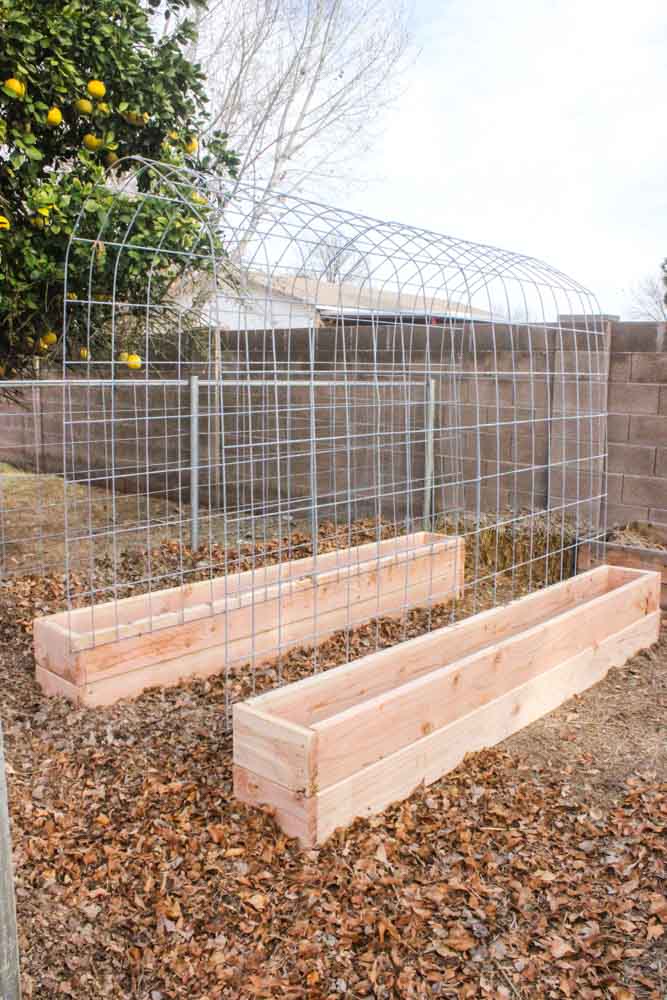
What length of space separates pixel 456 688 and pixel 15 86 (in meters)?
3.00

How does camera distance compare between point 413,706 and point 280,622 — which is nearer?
point 413,706

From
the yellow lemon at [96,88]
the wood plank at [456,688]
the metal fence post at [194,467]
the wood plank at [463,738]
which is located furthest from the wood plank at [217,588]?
the yellow lemon at [96,88]

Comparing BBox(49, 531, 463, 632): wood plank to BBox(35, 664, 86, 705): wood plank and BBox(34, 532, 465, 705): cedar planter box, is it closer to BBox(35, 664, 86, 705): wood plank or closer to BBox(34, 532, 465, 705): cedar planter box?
BBox(34, 532, 465, 705): cedar planter box

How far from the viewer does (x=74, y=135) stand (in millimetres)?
4133

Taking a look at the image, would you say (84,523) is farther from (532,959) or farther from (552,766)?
(532,959)

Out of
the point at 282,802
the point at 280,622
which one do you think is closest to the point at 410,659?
the point at 280,622

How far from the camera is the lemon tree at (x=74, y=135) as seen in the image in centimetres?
369

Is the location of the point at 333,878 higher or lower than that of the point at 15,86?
lower

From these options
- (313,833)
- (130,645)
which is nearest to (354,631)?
(130,645)

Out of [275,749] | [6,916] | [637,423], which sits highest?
[637,423]

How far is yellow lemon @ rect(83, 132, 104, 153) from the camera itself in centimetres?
395

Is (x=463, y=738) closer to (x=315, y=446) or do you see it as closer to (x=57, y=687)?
(x=57, y=687)

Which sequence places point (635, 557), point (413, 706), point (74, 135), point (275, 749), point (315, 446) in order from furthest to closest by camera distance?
point (315, 446)
point (635, 557)
point (74, 135)
point (413, 706)
point (275, 749)

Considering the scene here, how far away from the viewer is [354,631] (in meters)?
4.20
